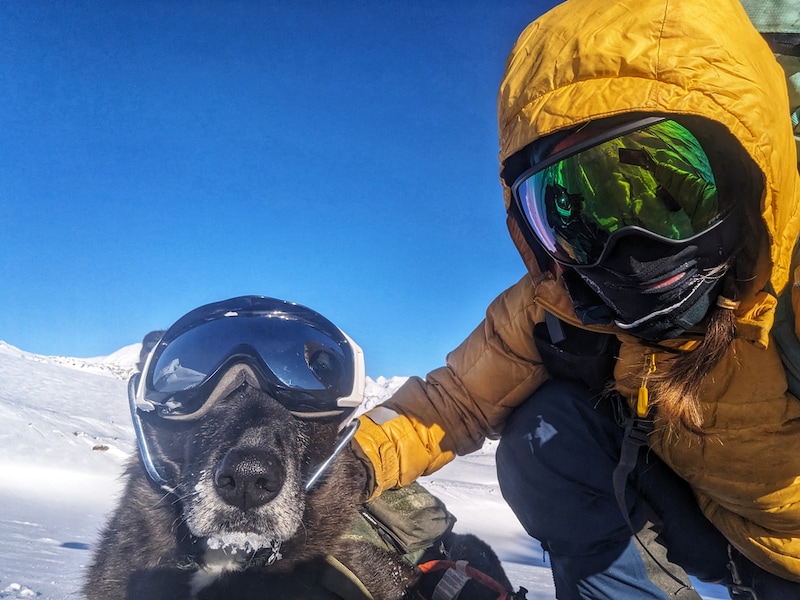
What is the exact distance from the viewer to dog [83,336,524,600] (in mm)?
1791

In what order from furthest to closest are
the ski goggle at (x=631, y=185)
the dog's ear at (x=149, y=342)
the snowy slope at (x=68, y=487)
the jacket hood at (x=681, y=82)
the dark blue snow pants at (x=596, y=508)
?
1. the snowy slope at (x=68, y=487)
2. the dark blue snow pants at (x=596, y=508)
3. the dog's ear at (x=149, y=342)
4. the ski goggle at (x=631, y=185)
5. the jacket hood at (x=681, y=82)

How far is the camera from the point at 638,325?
1919mm

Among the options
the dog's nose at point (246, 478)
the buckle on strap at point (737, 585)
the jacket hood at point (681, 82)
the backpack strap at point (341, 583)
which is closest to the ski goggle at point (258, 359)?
the dog's nose at point (246, 478)

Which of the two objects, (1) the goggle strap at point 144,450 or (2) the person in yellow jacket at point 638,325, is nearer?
(2) the person in yellow jacket at point 638,325

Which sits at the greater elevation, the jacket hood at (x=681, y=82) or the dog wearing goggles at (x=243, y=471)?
the jacket hood at (x=681, y=82)

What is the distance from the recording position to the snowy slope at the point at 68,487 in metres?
3.09

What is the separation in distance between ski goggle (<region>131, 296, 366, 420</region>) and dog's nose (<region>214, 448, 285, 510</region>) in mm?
295

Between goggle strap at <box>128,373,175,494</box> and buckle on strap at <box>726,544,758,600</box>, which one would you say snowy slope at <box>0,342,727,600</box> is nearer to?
goggle strap at <box>128,373,175,494</box>

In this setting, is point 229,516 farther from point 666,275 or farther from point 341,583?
point 666,275

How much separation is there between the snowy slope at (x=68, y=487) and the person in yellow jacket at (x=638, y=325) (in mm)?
1712

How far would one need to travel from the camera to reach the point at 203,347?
2104 mm

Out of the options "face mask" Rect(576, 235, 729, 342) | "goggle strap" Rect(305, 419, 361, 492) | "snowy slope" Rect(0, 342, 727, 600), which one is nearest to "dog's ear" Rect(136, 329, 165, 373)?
"snowy slope" Rect(0, 342, 727, 600)

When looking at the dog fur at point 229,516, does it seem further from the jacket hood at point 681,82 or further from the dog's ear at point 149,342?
the jacket hood at point 681,82

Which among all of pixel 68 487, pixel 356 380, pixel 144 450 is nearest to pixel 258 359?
pixel 356 380
